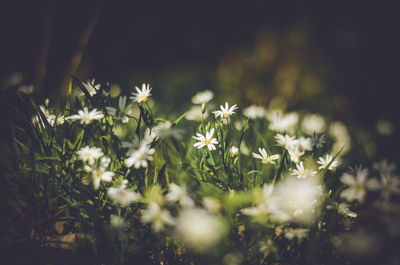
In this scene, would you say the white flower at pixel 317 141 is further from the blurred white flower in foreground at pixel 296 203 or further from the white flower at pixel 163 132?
the white flower at pixel 163 132

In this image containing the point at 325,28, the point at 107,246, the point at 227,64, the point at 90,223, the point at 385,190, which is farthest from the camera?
the point at 227,64

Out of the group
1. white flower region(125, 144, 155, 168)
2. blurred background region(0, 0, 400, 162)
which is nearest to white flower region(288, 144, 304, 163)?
white flower region(125, 144, 155, 168)

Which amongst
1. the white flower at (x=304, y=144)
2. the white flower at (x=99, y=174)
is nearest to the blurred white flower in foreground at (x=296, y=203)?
the white flower at (x=304, y=144)

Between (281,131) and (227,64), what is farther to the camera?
(227,64)

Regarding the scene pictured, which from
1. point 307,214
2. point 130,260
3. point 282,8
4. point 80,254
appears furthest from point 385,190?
point 282,8

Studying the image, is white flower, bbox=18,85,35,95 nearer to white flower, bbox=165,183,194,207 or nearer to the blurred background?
white flower, bbox=165,183,194,207

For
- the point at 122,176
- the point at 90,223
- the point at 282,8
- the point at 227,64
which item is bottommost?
the point at 90,223

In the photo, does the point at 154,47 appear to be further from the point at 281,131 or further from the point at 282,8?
the point at 281,131
